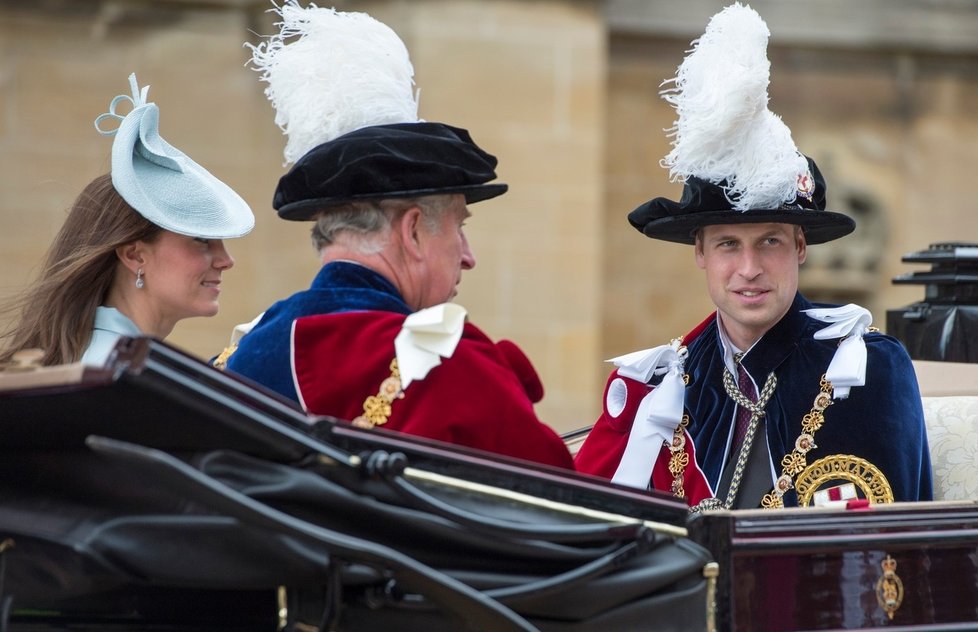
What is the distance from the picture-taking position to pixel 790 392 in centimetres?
327

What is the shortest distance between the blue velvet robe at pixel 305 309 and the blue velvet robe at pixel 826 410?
3.17ft

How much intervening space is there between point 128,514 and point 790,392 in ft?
5.56

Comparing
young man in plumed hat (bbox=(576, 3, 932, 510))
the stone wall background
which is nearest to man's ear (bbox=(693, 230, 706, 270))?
young man in plumed hat (bbox=(576, 3, 932, 510))

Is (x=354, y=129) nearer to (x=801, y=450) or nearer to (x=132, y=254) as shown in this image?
(x=132, y=254)

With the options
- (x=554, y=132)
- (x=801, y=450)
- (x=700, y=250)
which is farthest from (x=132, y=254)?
(x=554, y=132)

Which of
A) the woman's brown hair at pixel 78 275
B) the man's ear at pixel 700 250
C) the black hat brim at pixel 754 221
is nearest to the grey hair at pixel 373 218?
the woman's brown hair at pixel 78 275

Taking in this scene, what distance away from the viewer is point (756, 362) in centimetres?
334

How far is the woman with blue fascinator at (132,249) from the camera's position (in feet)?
10.3

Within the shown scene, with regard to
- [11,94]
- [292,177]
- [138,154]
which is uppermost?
[11,94]

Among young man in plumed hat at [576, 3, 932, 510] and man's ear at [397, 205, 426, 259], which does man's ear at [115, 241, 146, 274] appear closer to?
man's ear at [397, 205, 426, 259]

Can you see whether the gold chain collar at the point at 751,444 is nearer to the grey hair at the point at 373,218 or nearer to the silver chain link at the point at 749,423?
the silver chain link at the point at 749,423

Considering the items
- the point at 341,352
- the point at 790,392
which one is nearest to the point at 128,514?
the point at 341,352

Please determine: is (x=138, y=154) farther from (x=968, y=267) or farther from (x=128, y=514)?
(x=968, y=267)

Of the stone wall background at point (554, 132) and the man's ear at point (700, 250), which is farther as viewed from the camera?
the stone wall background at point (554, 132)
